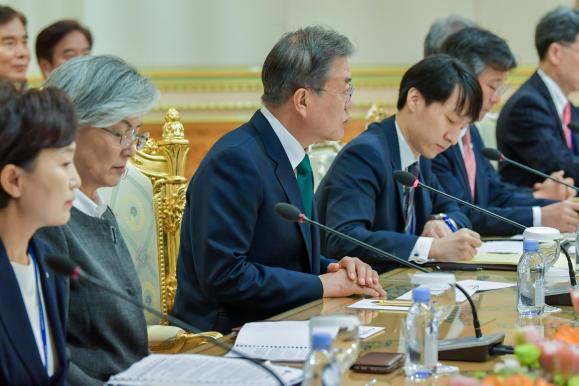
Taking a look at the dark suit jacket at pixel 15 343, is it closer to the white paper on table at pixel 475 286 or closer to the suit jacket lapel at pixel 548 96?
the white paper on table at pixel 475 286

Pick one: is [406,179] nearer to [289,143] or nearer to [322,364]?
[289,143]

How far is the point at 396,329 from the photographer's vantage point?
2.10 m

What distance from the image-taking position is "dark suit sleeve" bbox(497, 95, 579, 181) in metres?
4.38

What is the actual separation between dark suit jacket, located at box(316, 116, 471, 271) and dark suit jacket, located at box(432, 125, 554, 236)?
0.52 m

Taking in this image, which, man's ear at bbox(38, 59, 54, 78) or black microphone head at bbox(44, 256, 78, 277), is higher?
black microphone head at bbox(44, 256, 78, 277)

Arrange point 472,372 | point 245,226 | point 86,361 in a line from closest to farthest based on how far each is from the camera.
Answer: point 472,372 < point 86,361 < point 245,226

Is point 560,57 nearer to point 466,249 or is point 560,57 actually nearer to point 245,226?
point 466,249

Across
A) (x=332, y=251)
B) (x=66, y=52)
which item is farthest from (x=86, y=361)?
(x=66, y=52)

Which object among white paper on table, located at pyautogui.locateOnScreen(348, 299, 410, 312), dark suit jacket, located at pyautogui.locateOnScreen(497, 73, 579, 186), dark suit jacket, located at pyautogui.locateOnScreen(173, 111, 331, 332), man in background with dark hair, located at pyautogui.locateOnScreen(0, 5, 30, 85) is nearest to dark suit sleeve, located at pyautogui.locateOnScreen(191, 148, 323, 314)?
dark suit jacket, located at pyautogui.locateOnScreen(173, 111, 331, 332)

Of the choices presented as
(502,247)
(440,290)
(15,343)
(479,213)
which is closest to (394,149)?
(502,247)

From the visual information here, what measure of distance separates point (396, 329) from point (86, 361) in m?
0.60

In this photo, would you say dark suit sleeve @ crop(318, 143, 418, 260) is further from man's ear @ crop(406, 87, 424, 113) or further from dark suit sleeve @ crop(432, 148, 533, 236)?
dark suit sleeve @ crop(432, 148, 533, 236)

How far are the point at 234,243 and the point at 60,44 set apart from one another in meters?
2.67

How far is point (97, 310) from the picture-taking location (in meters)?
2.08
